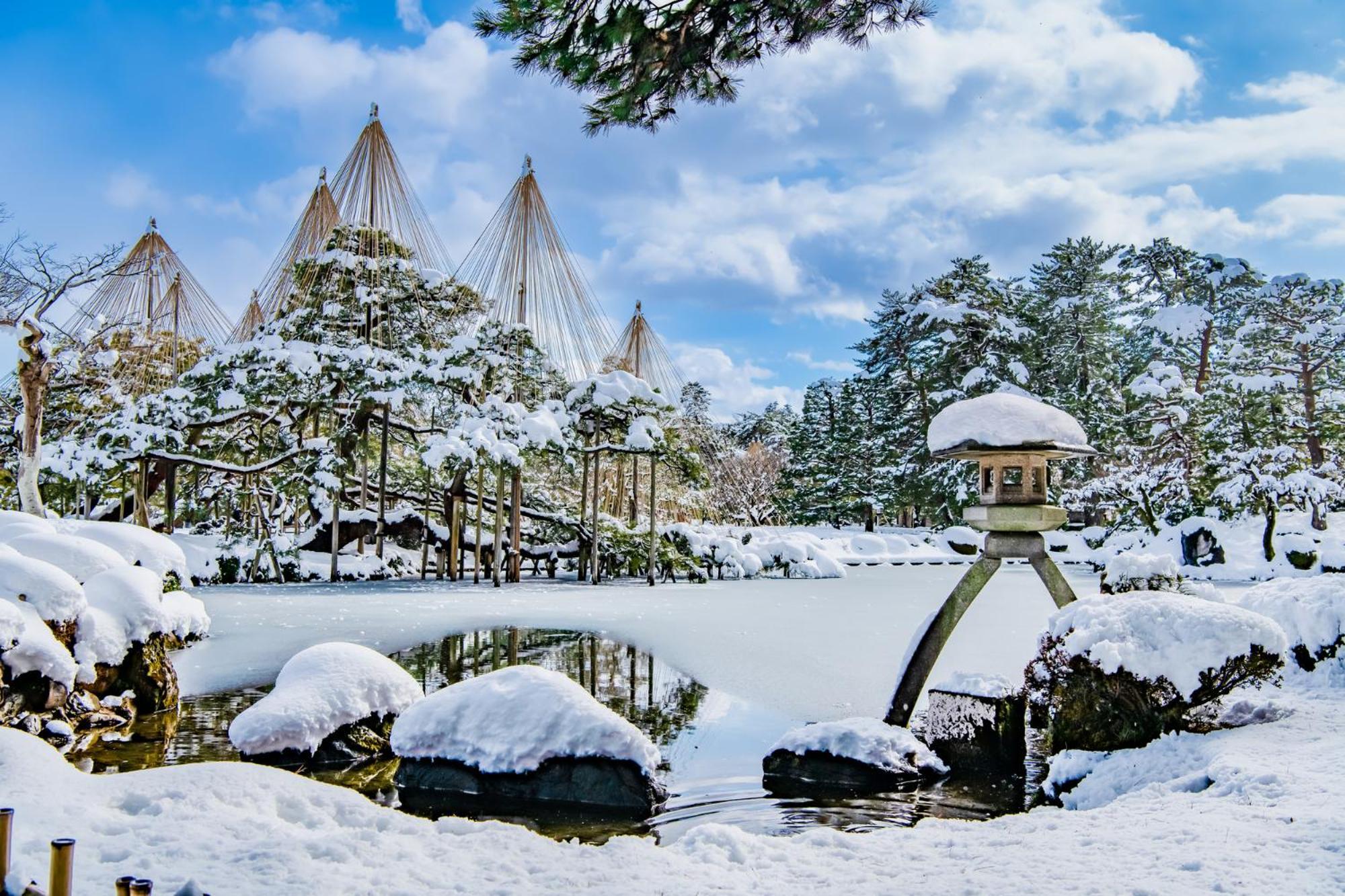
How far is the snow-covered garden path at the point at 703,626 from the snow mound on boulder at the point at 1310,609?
1.91m

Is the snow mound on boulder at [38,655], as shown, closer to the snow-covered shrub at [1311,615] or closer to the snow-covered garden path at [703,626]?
the snow-covered garden path at [703,626]

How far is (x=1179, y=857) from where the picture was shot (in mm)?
2914

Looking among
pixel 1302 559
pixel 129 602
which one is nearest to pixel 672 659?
pixel 129 602

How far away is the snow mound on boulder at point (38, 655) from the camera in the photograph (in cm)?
528

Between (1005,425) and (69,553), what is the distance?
754cm

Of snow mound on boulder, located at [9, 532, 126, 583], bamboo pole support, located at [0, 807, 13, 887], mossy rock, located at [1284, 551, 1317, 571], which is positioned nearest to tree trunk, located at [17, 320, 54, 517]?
snow mound on boulder, located at [9, 532, 126, 583]

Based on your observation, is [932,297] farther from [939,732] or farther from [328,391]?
[939,732]

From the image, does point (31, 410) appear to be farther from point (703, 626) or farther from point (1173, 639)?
point (1173, 639)

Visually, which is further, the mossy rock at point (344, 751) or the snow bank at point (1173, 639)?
the mossy rock at point (344, 751)

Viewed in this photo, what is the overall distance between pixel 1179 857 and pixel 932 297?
98.6 feet

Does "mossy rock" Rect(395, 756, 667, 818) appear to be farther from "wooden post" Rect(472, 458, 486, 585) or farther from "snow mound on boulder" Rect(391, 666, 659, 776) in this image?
"wooden post" Rect(472, 458, 486, 585)

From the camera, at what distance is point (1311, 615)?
19.6 feet

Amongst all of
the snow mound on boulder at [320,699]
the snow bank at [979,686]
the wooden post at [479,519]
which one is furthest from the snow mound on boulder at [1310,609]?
the wooden post at [479,519]

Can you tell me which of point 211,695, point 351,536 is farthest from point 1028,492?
point 351,536
